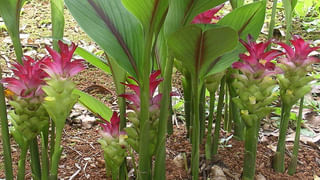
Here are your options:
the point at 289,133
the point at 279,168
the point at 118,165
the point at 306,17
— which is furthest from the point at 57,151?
the point at 306,17

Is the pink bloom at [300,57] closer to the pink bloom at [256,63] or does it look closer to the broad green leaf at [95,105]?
the pink bloom at [256,63]

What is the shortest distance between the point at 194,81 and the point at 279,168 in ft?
2.13

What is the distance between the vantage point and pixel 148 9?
3.45ft

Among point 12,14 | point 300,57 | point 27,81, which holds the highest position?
point 12,14

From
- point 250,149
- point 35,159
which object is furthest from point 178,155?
point 35,159

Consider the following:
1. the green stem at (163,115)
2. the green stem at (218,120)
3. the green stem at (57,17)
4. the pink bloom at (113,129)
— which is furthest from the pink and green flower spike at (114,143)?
the green stem at (218,120)

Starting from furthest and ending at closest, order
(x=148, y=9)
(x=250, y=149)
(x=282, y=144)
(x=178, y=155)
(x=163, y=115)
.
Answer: (x=178, y=155) → (x=282, y=144) → (x=250, y=149) → (x=163, y=115) → (x=148, y=9)

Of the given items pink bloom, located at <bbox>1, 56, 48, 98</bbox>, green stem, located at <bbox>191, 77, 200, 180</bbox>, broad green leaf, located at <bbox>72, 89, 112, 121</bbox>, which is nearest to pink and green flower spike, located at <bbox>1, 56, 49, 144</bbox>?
pink bloom, located at <bbox>1, 56, 48, 98</bbox>

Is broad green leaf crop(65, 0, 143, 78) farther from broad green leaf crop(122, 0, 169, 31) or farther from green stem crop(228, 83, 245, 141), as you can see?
green stem crop(228, 83, 245, 141)

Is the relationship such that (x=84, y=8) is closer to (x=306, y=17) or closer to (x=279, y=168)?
(x=279, y=168)

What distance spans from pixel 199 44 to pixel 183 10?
11 centimetres

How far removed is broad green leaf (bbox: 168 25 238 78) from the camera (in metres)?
1.02

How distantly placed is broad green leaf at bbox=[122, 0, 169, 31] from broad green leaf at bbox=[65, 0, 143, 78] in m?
0.12

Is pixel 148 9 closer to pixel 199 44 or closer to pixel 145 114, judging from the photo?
pixel 199 44
